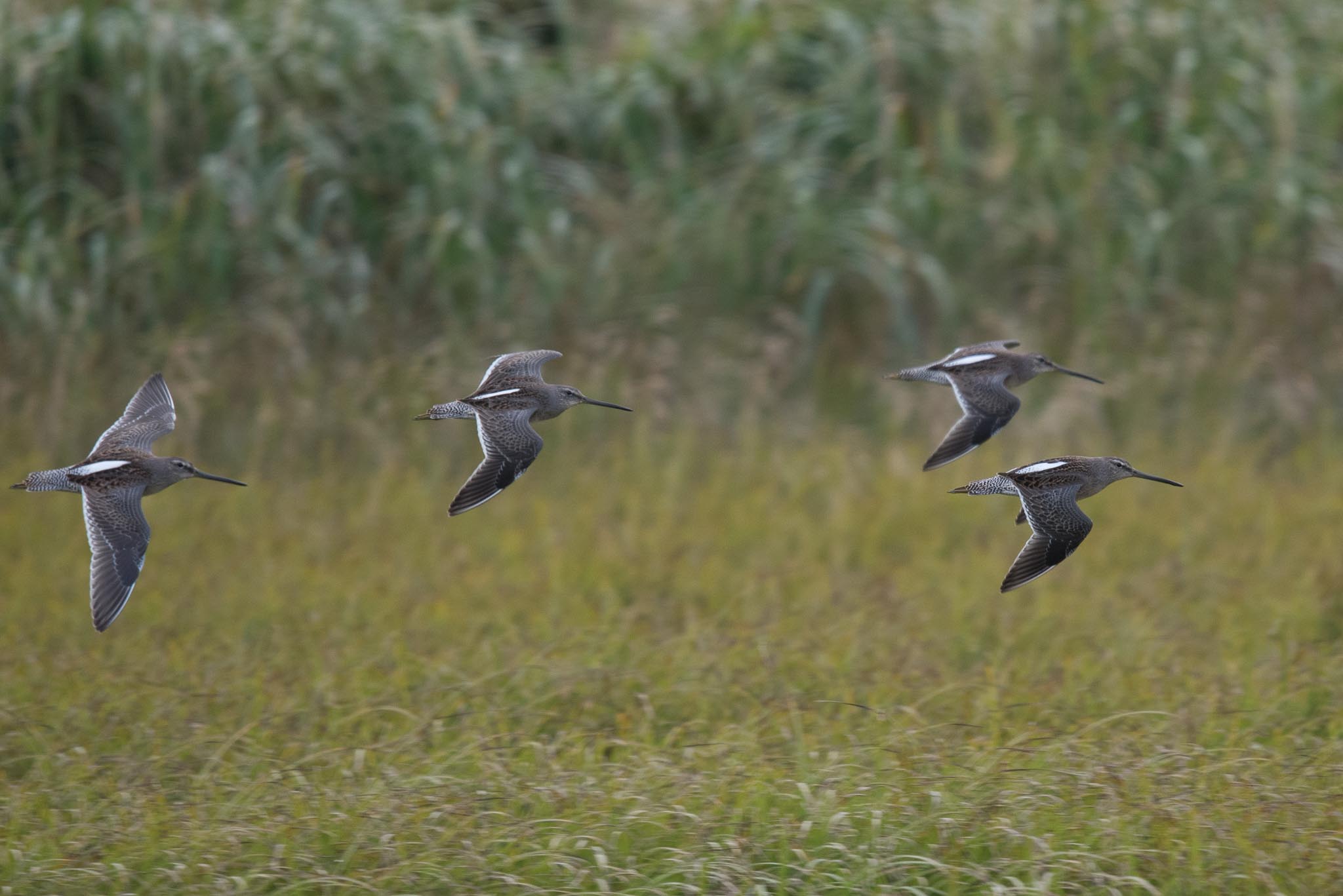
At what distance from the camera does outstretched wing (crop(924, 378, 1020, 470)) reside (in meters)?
1.94

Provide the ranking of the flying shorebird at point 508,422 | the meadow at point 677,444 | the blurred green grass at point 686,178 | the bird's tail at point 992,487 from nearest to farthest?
the bird's tail at point 992,487 → the flying shorebird at point 508,422 → the meadow at point 677,444 → the blurred green grass at point 686,178

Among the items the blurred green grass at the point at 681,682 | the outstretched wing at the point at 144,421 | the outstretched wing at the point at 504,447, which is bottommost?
the blurred green grass at the point at 681,682

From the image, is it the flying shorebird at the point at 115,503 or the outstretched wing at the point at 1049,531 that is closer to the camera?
the outstretched wing at the point at 1049,531

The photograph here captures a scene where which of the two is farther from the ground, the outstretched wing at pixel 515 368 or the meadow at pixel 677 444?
the outstretched wing at pixel 515 368

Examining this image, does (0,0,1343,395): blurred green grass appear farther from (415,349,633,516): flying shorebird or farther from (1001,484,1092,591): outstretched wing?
(1001,484,1092,591): outstretched wing

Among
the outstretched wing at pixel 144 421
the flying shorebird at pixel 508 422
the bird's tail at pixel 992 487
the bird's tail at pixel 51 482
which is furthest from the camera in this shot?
the outstretched wing at pixel 144 421

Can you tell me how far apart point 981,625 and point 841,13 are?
3795mm

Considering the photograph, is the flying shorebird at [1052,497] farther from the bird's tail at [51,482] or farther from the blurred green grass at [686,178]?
the blurred green grass at [686,178]

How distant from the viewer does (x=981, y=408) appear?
198 cm

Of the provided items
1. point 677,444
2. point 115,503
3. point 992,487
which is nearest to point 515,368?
point 115,503

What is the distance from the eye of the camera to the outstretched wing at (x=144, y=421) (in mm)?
2246

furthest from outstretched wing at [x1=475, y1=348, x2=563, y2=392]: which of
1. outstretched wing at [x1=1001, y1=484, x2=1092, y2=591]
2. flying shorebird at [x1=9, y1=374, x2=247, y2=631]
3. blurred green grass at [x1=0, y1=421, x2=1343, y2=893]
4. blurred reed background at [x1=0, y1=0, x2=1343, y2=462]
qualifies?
blurred reed background at [x1=0, y1=0, x2=1343, y2=462]

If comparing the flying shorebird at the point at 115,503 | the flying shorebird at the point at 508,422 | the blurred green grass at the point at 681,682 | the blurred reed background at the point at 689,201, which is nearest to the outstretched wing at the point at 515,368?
the flying shorebird at the point at 508,422

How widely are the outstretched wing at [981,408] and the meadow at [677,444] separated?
157 centimetres
